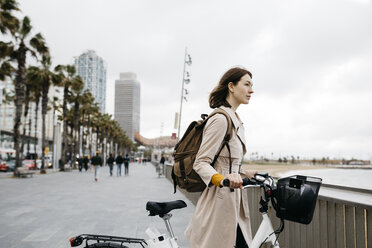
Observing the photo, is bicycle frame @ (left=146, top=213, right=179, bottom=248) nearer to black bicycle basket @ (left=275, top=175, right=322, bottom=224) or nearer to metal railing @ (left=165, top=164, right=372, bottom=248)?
metal railing @ (left=165, top=164, right=372, bottom=248)

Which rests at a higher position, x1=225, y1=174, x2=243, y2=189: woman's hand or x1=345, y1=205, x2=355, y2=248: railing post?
x1=225, y1=174, x2=243, y2=189: woman's hand

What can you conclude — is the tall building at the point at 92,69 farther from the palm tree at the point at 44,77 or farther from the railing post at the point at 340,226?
the railing post at the point at 340,226

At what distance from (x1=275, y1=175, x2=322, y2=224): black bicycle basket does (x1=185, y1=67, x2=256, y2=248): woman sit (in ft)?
0.92

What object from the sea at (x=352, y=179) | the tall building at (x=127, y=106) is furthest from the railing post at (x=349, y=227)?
the tall building at (x=127, y=106)

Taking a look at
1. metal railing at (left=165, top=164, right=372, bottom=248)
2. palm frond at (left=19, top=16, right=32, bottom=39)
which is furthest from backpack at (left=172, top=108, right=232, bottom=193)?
palm frond at (left=19, top=16, right=32, bottom=39)

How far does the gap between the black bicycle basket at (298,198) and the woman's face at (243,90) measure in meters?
0.67

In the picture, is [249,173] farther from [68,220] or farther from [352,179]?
[352,179]

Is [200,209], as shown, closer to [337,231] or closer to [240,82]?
[240,82]

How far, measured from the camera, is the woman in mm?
1841

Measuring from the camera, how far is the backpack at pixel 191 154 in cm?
193

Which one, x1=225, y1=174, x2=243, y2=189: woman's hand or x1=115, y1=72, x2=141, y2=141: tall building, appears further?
x1=115, y1=72, x2=141, y2=141: tall building

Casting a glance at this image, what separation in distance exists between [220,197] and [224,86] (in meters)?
0.77

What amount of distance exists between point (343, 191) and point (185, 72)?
19790 millimetres

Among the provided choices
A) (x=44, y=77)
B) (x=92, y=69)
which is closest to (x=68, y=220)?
(x=44, y=77)
